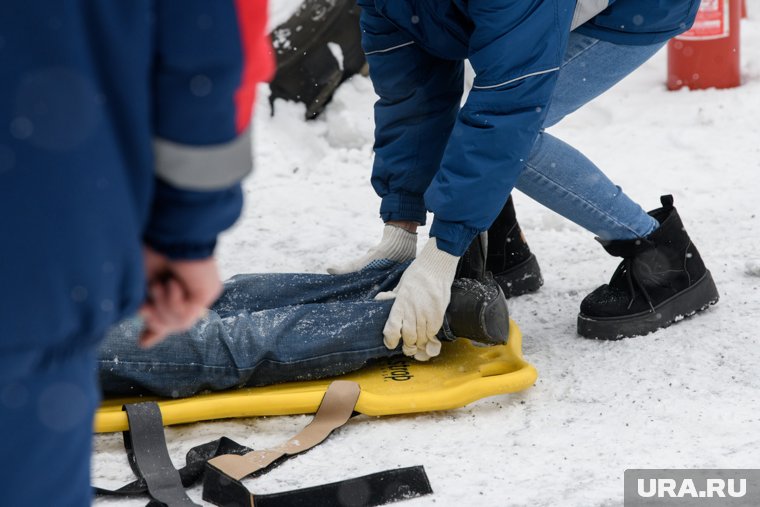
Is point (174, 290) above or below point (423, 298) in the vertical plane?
above

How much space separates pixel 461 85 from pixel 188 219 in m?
1.87

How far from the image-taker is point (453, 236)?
2.23 metres

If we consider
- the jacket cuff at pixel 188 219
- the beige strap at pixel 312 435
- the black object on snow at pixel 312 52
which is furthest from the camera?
the black object on snow at pixel 312 52

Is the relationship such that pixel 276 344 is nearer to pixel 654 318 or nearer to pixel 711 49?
pixel 654 318

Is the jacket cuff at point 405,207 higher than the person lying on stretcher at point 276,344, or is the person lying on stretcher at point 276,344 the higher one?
the jacket cuff at point 405,207

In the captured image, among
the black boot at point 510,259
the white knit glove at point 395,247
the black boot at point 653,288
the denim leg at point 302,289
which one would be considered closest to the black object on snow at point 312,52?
the black boot at point 510,259

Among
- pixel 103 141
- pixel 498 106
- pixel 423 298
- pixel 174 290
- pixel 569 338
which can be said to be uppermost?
pixel 103 141

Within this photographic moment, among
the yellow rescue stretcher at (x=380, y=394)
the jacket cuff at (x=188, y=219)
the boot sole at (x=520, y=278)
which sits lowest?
the boot sole at (x=520, y=278)

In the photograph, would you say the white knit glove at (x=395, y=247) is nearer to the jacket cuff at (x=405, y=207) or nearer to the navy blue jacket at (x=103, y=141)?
the jacket cuff at (x=405, y=207)

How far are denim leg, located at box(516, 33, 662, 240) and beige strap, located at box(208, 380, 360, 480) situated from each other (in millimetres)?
745

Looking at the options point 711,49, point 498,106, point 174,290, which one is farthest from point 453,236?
point 711,49

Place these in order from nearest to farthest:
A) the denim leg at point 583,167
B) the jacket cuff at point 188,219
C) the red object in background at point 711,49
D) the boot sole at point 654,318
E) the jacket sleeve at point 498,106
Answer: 1. the jacket cuff at point 188,219
2. the jacket sleeve at point 498,106
3. the denim leg at point 583,167
4. the boot sole at point 654,318
5. the red object in background at point 711,49

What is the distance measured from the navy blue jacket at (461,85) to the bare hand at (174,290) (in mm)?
1273

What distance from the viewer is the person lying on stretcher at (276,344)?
2.22 m
